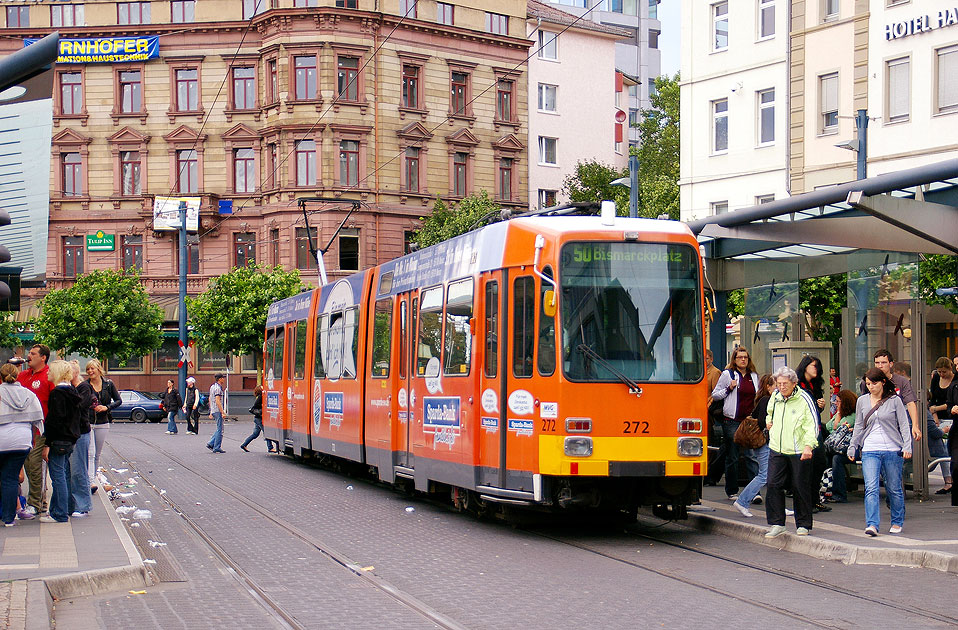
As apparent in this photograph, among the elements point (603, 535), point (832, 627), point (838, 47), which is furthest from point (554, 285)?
point (838, 47)

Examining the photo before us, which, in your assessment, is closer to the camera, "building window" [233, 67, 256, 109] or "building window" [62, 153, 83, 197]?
"building window" [233, 67, 256, 109]

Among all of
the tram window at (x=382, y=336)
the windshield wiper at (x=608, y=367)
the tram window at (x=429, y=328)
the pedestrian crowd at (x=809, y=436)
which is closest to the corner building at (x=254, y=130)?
the tram window at (x=382, y=336)

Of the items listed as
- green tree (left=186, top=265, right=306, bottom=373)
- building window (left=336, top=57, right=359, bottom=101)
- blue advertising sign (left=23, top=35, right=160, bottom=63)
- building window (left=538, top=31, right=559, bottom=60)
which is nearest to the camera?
green tree (left=186, top=265, right=306, bottom=373)

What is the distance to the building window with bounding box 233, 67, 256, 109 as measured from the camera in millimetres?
56656

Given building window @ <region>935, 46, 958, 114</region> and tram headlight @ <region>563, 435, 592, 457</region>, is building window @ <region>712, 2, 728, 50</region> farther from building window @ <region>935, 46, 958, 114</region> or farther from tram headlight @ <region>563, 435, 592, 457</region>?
tram headlight @ <region>563, 435, 592, 457</region>

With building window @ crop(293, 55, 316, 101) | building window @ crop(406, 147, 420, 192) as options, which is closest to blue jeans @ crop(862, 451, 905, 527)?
building window @ crop(293, 55, 316, 101)

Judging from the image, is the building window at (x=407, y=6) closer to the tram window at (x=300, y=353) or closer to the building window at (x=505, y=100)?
the building window at (x=505, y=100)

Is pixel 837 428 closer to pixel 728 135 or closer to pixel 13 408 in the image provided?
pixel 13 408

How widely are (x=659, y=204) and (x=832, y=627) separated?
45.1 meters

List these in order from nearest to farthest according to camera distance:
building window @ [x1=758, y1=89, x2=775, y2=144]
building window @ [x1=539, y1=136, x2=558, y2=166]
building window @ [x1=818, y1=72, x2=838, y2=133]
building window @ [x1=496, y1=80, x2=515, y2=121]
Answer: building window @ [x1=818, y1=72, x2=838, y2=133]
building window @ [x1=758, y1=89, x2=775, y2=144]
building window @ [x1=496, y1=80, x2=515, y2=121]
building window @ [x1=539, y1=136, x2=558, y2=166]

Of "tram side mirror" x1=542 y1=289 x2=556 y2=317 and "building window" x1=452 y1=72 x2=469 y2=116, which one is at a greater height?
"building window" x1=452 y1=72 x2=469 y2=116

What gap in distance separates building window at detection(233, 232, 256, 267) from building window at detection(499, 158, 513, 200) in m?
11.3

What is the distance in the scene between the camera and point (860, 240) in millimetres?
14875

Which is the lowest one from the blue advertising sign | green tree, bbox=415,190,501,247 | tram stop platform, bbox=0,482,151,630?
tram stop platform, bbox=0,482,151,630
